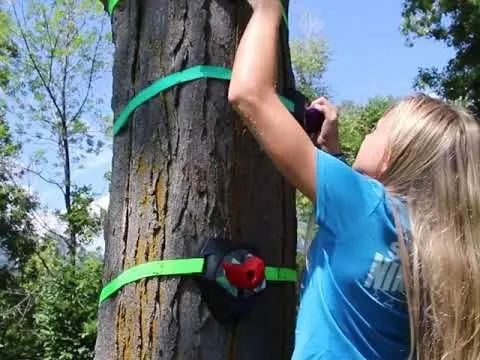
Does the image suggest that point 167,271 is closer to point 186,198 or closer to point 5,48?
point 186,198

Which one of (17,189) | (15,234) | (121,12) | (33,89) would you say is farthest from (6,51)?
(121,12)

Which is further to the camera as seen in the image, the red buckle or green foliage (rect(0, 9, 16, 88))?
green foliage (rect(0, 9, 16, 88))

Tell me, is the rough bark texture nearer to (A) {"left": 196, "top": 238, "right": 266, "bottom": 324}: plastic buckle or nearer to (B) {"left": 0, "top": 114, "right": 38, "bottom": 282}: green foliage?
(A) {"left": 196, "top": 238, "right": 266, "bottom": 324}: plastic buckle

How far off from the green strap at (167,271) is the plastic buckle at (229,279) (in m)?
0.03

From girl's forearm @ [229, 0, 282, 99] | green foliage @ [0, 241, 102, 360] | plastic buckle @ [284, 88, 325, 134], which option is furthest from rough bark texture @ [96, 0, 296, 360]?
green foliage @ [0, 241, 102, 360]

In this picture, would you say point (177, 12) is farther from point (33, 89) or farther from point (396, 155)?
point (33, 89)

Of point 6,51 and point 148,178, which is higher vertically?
point 6,51

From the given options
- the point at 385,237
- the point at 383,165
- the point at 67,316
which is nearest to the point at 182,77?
the point at 383,165

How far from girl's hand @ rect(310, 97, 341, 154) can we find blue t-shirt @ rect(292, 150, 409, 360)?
414mm

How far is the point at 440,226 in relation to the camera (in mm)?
1695

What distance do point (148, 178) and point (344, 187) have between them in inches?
25.0

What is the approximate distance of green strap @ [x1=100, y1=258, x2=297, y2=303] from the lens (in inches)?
79.7

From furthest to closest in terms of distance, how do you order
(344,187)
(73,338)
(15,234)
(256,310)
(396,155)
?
(15,234), (73,338), (256,310), (396,155), (344,187)

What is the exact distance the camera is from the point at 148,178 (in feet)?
6.95
